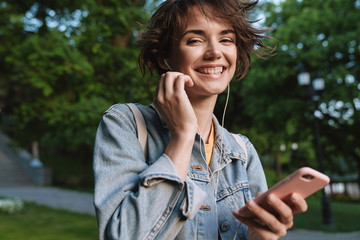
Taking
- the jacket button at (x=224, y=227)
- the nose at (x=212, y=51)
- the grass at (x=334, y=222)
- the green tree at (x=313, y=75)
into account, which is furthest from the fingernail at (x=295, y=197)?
the green tree at (x=313, y=75)

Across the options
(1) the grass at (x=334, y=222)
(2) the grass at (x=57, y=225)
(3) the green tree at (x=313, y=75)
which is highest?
(3) the green tree at (x=313, y=75)

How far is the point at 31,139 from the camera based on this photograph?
7.77 m

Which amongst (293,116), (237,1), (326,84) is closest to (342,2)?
(326,84)

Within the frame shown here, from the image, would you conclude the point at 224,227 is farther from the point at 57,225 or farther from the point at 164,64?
the point at 57,225

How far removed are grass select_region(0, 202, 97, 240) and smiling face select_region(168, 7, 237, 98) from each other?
6.40 meters

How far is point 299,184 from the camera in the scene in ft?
3.81

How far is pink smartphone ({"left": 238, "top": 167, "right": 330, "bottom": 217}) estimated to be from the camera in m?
1.12

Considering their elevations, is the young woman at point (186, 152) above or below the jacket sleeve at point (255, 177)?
above

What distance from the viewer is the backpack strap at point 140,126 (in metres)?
1.47

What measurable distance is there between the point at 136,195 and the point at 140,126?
33 centimetres

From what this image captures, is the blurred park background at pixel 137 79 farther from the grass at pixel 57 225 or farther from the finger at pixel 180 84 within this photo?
the finger at pixel 180 84

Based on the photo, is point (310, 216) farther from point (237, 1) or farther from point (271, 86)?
point (237, 1)

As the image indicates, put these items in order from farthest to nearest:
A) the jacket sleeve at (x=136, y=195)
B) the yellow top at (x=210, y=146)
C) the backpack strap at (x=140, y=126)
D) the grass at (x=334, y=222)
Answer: the grass at (x=334, y=222) → the yellow top at (x=210, y=146) → the backpack strap at (x=140, y=126) → the jacket sleeve at (x=136, y=195)

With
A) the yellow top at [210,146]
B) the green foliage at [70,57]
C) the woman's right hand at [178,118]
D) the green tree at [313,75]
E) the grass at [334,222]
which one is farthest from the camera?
the green tree at [313,75]
